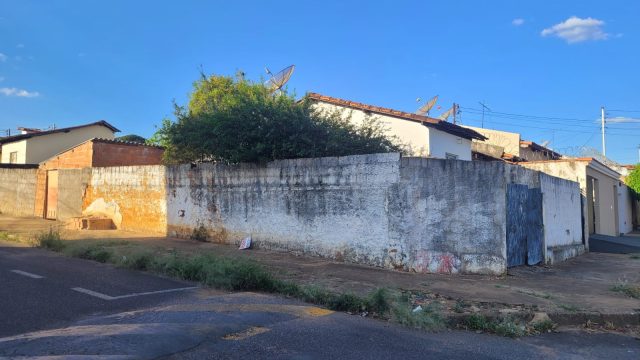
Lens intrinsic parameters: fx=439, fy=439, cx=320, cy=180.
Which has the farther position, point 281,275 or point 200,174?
point 200,174

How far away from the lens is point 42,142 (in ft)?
93.8

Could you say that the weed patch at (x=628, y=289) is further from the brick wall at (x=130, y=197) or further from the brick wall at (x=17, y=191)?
the brick wall at (x=17, y=191)

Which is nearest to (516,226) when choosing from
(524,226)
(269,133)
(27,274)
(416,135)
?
(524,226)

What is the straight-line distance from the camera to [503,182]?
9.59 m

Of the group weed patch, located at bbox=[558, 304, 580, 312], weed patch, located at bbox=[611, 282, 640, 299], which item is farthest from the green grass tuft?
weed patch, located at bbox=[611, 282, 640, 299]

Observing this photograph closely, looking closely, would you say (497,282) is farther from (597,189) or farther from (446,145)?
(597,189)

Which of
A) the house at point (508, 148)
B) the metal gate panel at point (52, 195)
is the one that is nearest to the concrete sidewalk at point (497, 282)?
the metal gate panel at point (52, 195)

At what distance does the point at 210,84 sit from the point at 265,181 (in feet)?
34.5

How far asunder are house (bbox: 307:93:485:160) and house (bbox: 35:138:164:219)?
349 inches

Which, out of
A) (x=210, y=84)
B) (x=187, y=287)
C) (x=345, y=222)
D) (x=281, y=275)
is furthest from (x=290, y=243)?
(x=210, y=84)

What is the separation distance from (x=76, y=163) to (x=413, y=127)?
14698 millimetres

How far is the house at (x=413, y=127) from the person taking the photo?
17219 millimetres

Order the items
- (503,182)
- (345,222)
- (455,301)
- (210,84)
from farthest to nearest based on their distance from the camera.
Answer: (210,84) < (345,222) < (503,182) < (455,301)

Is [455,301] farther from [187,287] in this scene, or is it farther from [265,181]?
[265,181]
